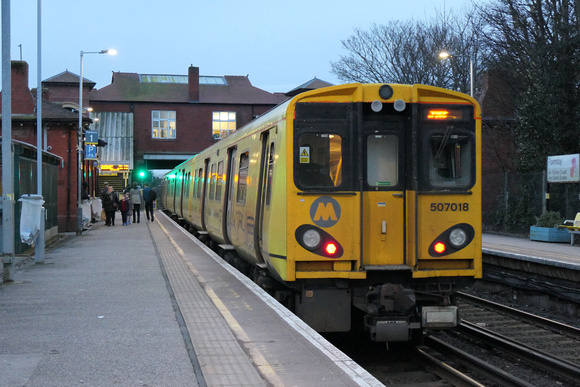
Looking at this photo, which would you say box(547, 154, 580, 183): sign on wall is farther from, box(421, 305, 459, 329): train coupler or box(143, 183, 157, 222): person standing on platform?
box(143, 183, 157, 222): person standing on platform

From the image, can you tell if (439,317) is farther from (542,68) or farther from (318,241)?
(542,68)

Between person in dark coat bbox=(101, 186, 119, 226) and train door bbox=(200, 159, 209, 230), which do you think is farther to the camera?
person in dark coat bbox=(101, 186, 119, 226)

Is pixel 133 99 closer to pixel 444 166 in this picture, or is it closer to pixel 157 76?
pixel 157 76

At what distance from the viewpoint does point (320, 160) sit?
25.7 ft

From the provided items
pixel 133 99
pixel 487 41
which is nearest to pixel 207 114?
pixel 133 99

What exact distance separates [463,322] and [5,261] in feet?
24.0

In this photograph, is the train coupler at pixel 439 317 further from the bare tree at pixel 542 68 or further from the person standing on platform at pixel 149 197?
the person standing on platform at pixel 149 197

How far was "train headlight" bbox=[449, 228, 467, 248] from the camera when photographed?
25.9 feet

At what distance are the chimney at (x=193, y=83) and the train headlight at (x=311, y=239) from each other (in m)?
48.2

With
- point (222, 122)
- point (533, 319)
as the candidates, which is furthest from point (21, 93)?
point (222, 122)

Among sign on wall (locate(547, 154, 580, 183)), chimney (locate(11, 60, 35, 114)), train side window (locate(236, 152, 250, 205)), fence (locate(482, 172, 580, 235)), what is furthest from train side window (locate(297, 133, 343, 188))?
chimney (locate(11, 60, 35, 114))

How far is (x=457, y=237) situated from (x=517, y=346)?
173cm

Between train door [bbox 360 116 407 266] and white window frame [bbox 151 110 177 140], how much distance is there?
4731 centimetres

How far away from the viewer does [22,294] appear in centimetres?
998
